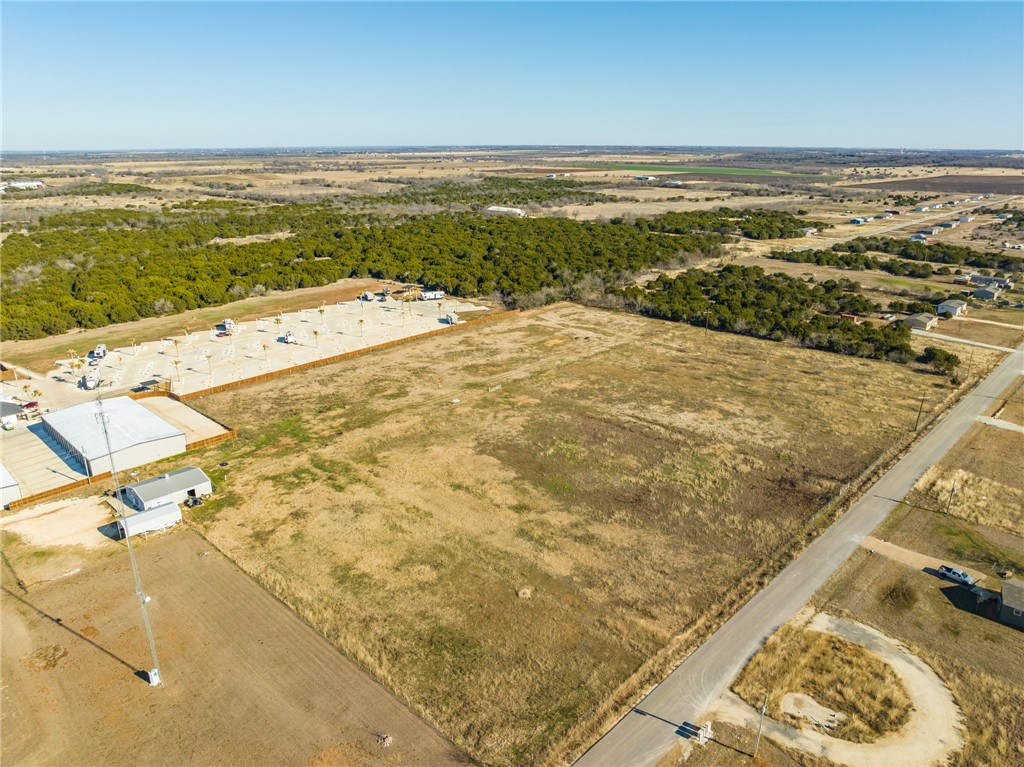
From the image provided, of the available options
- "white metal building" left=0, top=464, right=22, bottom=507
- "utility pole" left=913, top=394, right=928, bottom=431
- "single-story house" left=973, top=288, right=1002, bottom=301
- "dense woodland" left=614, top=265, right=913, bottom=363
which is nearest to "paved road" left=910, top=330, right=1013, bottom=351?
"dense woodland" left=614, top=265, right=913, bottom=363

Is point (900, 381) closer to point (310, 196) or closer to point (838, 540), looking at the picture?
point (838, 540)

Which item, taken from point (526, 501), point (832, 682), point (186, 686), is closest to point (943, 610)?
point (832, 682)

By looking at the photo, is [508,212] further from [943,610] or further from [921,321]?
[943,610]

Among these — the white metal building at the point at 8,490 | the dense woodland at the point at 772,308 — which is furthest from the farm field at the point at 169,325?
the dense woodland at the point at 772,308

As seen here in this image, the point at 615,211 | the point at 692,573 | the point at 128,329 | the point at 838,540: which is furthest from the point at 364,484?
the point at 615,211

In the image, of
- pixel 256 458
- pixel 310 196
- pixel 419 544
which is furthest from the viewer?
pixel 310 196

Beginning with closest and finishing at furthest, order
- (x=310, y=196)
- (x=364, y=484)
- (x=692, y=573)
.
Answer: (x=692, y=573)
(x=364, y=484)
(x=310, y=196)
